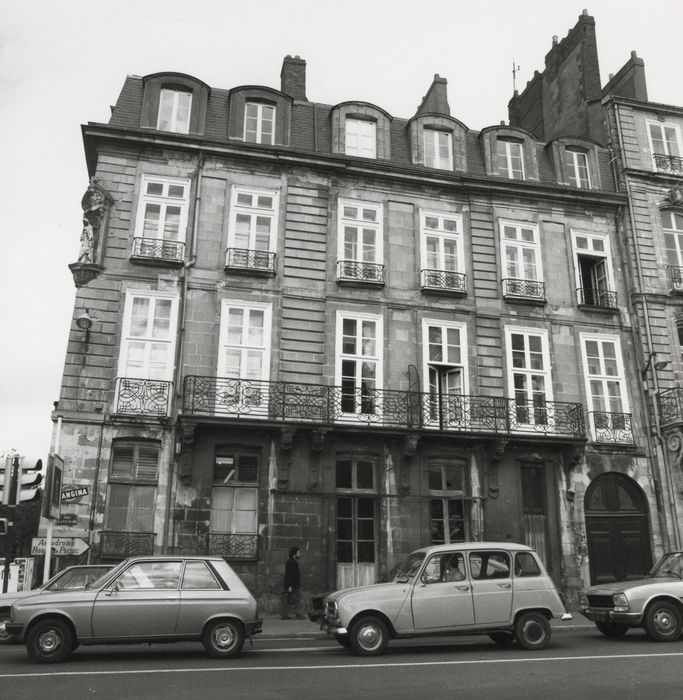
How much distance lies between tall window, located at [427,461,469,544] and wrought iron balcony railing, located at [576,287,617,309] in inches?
259

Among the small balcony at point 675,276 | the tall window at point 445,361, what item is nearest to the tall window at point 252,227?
the tall window at point 445,361

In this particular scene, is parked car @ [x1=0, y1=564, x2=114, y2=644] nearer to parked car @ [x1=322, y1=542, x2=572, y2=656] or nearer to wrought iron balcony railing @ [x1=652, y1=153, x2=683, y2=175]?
parked car @ [x1=322, y1=542, x2=572, y2=656]

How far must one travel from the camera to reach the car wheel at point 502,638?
11.9m

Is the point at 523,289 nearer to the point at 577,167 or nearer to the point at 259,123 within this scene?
the point at 577,167

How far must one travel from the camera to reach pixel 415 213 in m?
21.3

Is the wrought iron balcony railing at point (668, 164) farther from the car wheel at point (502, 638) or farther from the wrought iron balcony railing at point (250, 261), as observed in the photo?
the car wheel at point (502, 638)

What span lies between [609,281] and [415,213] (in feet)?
20.7

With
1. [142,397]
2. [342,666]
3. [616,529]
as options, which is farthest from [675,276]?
[342,666]

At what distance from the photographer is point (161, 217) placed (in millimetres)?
19391

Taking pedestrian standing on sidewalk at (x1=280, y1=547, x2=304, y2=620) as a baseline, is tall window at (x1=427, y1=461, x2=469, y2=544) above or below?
above

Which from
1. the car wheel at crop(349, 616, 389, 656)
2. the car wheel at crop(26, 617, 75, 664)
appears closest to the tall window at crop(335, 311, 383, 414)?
the car wheel at crop(349, 616, 389, 656)

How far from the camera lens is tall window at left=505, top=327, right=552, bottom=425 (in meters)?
19.8

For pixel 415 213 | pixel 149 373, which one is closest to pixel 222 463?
pixel 149 373

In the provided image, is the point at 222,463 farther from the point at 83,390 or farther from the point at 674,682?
the point at 674,682
